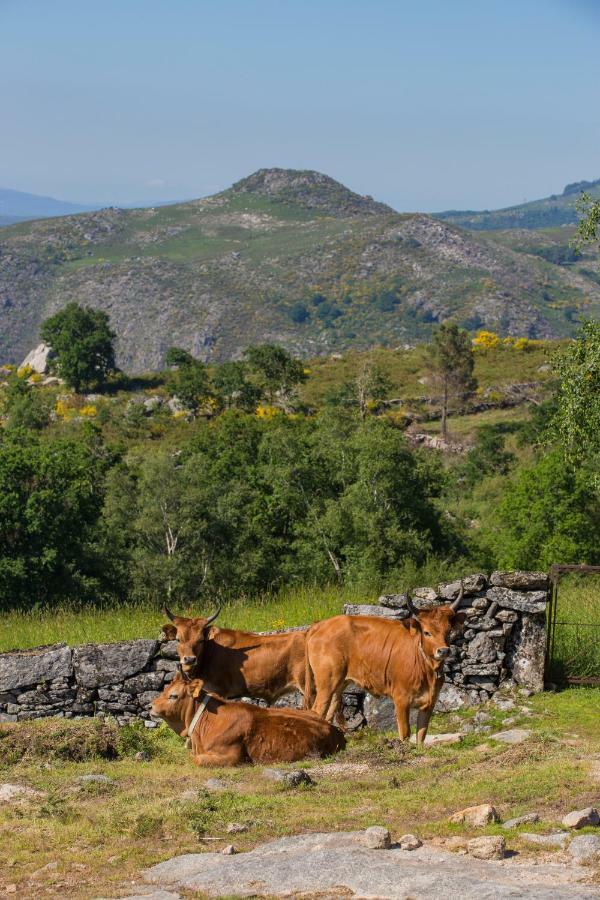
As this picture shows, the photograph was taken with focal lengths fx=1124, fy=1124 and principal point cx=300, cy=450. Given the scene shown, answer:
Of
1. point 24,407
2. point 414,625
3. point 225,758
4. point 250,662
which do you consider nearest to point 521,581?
point 414,625

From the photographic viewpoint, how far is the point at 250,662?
14.0 meters

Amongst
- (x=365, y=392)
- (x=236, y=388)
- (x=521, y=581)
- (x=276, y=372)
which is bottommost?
(x=521, y=581)

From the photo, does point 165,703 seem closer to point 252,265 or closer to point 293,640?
point 293,640

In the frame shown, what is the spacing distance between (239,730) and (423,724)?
234cm

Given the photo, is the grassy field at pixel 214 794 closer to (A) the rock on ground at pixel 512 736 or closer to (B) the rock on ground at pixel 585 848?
(A) the rock on ground at pixel 512 736

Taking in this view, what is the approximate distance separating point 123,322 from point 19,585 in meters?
152

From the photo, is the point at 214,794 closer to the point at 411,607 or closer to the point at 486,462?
the point at 411,607

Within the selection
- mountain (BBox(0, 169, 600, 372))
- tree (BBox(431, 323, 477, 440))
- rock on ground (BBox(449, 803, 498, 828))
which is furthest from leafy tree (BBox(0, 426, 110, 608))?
mountain (BBox(0, 169, 600, 372))

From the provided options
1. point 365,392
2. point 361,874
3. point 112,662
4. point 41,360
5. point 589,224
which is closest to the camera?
point 361,874

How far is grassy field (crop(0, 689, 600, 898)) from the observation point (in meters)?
9.02

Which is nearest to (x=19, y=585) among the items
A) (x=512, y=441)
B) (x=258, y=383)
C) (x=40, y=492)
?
(x=40, y=492)

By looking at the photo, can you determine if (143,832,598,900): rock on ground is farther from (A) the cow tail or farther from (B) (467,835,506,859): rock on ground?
(A) the cow tail

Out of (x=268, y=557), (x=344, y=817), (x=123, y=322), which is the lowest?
(x=268, y=557)

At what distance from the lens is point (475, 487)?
5906cm
